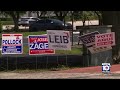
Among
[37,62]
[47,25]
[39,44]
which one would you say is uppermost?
[47,25]

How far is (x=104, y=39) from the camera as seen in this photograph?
1892 centimetres

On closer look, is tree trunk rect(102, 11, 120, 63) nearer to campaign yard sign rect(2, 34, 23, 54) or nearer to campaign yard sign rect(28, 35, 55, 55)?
campaign yard sign rect(28, 35, 55, 55)

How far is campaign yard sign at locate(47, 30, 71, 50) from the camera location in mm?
18578

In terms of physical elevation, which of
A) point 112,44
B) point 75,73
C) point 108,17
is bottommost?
point 75,73

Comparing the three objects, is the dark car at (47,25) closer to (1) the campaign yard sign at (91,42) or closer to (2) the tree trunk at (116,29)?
(2) the tree trunk at (116,29)

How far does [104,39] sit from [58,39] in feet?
7.70

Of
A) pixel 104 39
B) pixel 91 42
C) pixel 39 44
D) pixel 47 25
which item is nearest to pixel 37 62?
pixel 39 44

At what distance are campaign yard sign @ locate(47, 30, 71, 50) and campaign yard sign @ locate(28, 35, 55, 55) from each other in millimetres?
245

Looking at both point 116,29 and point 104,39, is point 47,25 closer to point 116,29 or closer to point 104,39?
point 116,29

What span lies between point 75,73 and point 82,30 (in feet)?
10.00

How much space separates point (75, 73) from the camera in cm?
1703
